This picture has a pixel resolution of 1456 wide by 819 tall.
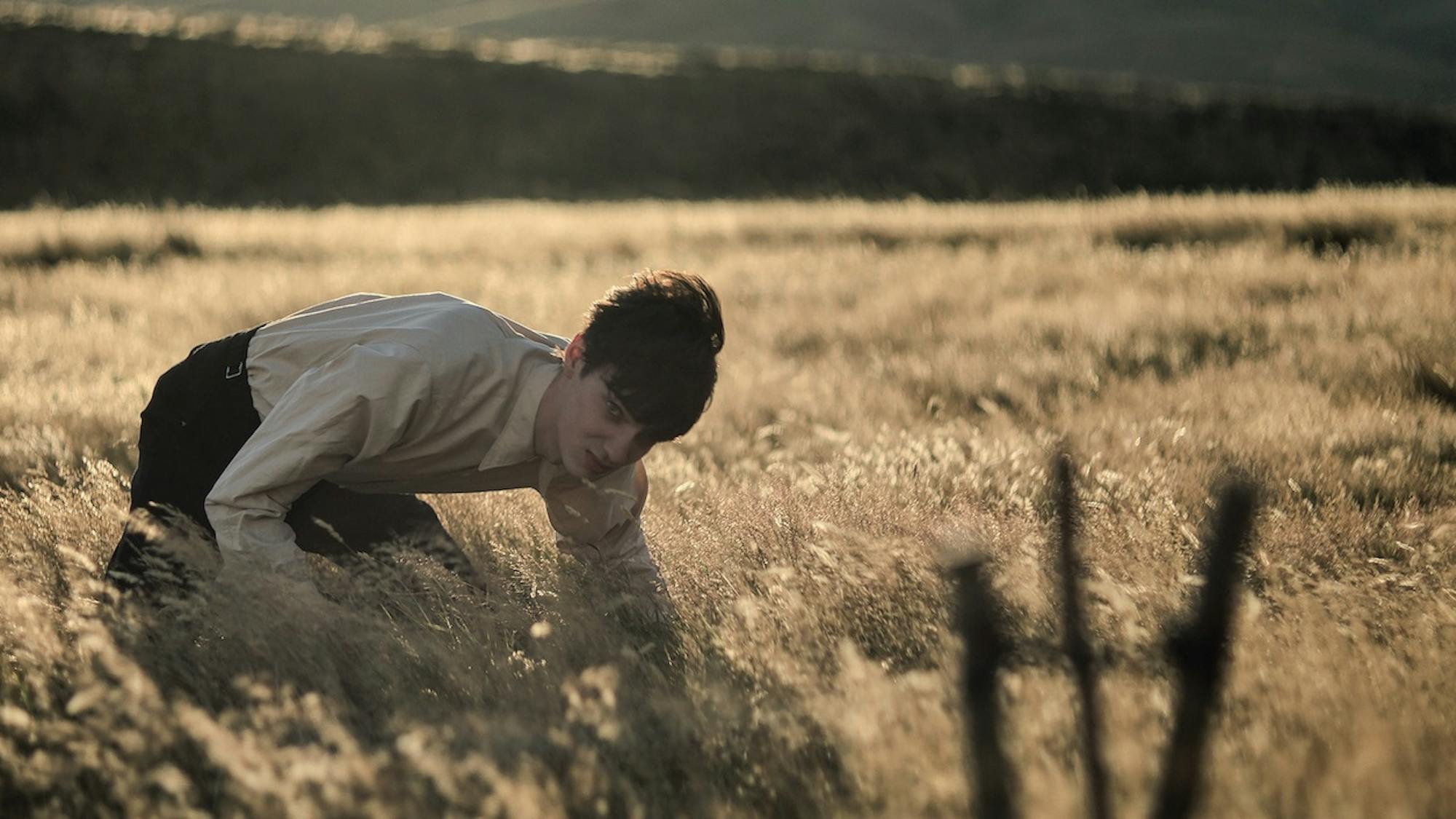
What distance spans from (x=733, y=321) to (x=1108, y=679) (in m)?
6.33

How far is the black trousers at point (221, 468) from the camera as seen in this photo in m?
3.18

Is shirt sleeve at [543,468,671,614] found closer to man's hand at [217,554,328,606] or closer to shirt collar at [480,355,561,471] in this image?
Result: shirt collar at [480,355,561,471]

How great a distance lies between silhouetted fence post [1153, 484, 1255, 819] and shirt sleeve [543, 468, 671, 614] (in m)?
1.70

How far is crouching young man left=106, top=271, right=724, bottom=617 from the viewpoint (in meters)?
2.63

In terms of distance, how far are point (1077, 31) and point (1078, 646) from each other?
356ft

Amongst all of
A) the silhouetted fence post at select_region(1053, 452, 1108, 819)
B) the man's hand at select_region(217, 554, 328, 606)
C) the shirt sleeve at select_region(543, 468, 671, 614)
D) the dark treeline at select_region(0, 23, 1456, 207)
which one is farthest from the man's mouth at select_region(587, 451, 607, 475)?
the dark treeline at select_region(0, 23, 1456, 207)

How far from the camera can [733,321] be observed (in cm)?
830

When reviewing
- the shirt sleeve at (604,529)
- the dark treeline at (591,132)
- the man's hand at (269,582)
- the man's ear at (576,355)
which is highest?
the man's ear at (576,355)

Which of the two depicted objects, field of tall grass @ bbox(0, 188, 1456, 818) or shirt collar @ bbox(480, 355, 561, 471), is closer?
field of tall grass @ bbox(0, 188, 1456, 818)

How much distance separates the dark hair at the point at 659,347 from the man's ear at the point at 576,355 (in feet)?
0.07

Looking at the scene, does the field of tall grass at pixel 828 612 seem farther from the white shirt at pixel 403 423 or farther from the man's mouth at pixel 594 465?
the man's mouth at pixel 594 465

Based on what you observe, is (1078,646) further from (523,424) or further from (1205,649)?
(523,424)

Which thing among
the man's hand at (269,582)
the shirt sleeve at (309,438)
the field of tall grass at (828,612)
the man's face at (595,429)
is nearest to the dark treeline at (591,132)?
the field of tall grass at (828,612)

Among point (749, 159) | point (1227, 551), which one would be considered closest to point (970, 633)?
point (1227, 551)
